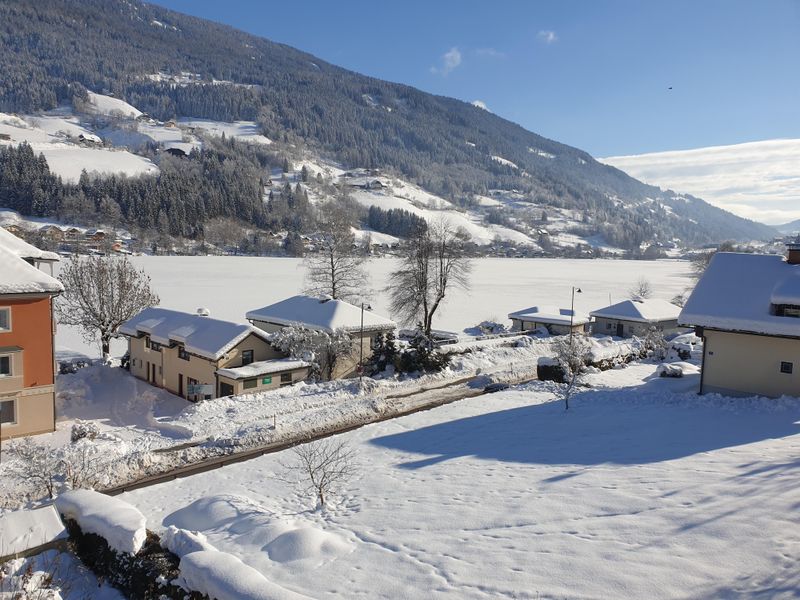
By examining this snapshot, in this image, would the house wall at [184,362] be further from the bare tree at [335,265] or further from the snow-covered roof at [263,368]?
the bare tree at [335,265]

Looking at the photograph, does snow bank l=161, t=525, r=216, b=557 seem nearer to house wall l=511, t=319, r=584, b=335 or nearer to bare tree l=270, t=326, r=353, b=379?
bare tree l=270, t=326, r=353, b=379

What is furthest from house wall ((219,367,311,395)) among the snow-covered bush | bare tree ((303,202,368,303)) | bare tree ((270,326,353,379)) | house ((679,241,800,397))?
house ((679,241,800,397))

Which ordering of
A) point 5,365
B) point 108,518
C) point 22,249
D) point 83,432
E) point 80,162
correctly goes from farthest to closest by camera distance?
1. point 80,162
2. point 22,249
3. point 5,365
4. point 83,432
5. point 108,518

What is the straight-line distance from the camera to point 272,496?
14.3 m

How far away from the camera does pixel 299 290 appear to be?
71.3 m

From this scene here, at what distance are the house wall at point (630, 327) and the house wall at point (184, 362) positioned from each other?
32708 millimetres

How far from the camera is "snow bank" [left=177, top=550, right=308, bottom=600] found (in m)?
6.98

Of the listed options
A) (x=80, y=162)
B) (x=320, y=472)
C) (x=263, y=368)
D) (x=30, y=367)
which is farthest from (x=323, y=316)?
(x=80, y=162)

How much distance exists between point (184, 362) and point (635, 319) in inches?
1496

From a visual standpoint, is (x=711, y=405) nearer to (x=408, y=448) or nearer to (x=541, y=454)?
(x=541, y=454)

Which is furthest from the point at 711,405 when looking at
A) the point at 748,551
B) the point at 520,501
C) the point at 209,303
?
the point at 209,303

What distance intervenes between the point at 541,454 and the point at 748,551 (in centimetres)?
794

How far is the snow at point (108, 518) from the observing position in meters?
9.47

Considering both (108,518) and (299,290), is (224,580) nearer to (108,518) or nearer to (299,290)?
(108,518)
